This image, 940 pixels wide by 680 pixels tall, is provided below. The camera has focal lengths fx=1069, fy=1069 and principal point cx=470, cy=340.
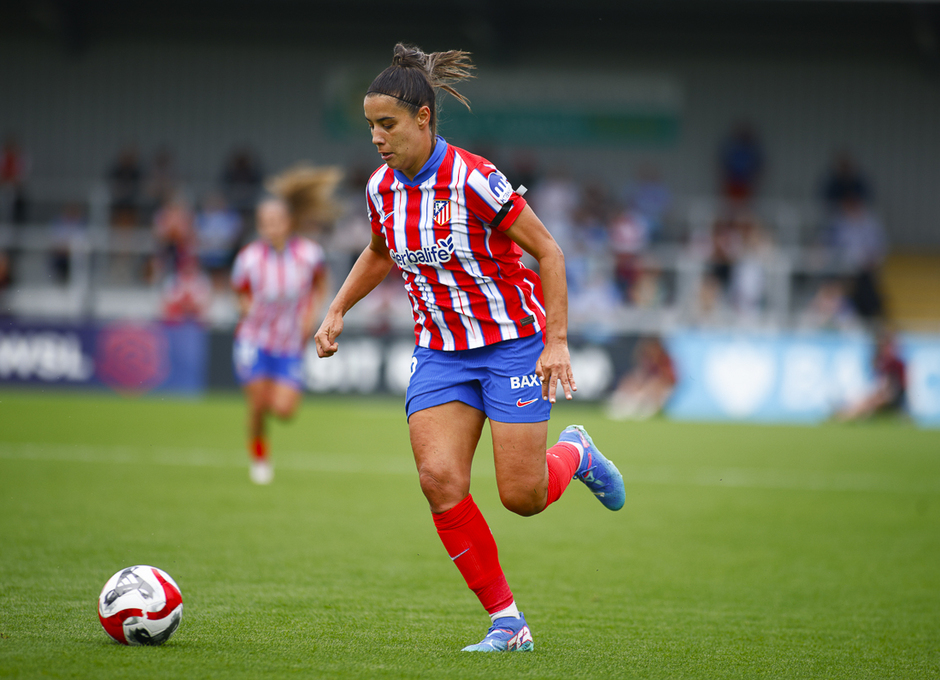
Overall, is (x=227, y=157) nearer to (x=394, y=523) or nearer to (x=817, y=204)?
(x=817, y=204)

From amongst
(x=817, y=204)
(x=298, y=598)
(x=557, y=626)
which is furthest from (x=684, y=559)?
(x=817, y=204)

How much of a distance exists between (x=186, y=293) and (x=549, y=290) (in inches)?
512

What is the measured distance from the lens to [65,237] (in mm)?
17031

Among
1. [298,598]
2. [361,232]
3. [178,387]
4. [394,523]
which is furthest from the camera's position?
[361,232]

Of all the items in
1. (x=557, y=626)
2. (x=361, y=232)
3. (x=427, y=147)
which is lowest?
(x=557, y=626)

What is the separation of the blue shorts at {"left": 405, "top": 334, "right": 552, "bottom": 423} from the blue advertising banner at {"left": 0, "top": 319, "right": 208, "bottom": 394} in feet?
38.9

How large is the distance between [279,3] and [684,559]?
58.2 ft

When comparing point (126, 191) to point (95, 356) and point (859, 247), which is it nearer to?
point (95, 356)

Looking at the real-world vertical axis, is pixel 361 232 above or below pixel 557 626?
above

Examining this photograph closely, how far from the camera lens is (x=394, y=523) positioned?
6.65 meters

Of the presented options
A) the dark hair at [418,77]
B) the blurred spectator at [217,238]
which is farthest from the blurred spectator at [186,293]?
the dark hair at [418,77]

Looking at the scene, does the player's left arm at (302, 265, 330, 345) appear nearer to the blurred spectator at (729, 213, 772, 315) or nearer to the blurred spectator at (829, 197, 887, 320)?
the blurred spectator at (729, 213, 772, 315)

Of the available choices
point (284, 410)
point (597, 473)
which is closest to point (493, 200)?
point (597, 473)

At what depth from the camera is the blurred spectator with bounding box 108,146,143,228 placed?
17516 millimetres
